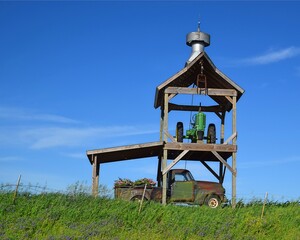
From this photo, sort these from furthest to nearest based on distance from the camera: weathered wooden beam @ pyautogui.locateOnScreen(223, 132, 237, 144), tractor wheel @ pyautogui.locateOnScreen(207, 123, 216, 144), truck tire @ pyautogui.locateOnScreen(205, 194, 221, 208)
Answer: tractor wheel @ pyautogui.locateOnScreen(207, 123, 216, 144)
weathered wooden beam @ pyautogui.locateOnScreen(223, 132, 237, 144)
truck tire @ pyautogui.locateOnScreen(205, 194, 221, 208)

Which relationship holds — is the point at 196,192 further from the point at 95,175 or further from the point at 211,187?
the point at 95,175

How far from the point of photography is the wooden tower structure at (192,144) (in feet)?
93.7

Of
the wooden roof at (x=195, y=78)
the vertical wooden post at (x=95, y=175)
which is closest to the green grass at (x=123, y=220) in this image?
the vertical wooden post at (x=95, y=175)

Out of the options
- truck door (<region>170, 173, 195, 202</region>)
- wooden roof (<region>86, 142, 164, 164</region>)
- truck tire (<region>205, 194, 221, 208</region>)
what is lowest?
truck tire (<region>205, 194, 221, 208</region>)

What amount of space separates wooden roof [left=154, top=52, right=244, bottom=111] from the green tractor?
1.91 meters

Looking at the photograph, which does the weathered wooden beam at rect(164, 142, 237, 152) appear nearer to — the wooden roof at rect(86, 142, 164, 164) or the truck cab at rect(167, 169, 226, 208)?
the wooden roof at rect(86, 142, 164, 164)

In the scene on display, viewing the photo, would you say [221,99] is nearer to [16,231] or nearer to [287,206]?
[287,206]

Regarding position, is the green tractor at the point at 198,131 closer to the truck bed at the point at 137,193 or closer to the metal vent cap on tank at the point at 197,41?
the truck bed at the point at 137,193

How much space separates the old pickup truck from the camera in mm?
27391

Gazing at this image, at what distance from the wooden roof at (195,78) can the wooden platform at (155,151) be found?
2.80 meters

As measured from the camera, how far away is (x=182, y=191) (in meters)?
27.8

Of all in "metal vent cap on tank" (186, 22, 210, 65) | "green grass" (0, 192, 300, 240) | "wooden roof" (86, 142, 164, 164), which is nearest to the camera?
"green grass" (0, 192, 300, 240)

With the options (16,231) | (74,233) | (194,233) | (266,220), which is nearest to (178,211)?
(194,233)

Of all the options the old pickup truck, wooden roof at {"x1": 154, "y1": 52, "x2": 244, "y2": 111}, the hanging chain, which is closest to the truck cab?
the old pickup truck
